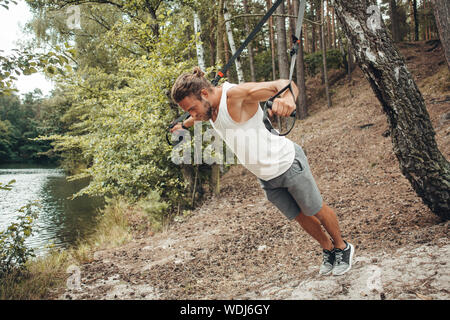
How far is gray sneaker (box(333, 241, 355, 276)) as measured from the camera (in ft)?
8.81

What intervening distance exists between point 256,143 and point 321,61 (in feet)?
59.2

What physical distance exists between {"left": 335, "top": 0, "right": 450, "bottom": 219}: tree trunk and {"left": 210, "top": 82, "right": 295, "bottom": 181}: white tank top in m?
1.50

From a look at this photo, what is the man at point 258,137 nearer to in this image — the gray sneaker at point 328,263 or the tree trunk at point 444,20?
the gray sneaker at point 328,263

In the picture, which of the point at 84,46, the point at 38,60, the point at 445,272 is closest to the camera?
the point at 445,272

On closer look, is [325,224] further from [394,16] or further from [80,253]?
→ [394,16]

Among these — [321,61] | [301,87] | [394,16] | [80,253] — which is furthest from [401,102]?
[321,61]

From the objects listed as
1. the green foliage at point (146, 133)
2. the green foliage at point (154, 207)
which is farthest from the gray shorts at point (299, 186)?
the green foliage at point (154, 207)

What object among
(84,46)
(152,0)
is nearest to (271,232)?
(152,0)

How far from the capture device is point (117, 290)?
3.50 m

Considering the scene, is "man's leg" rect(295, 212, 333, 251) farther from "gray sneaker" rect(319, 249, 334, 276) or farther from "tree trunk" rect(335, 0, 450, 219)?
"tree trunk" rect(335, 0, 450, 219)

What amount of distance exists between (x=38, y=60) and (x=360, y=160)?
6959mm

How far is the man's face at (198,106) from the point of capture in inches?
90.7
